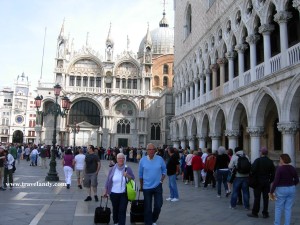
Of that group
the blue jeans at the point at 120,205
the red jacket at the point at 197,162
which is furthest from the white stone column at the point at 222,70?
the blue jeans at the point at 120,205

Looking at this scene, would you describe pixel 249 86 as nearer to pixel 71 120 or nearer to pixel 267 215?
pixel 267 215

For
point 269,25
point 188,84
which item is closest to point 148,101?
point 188,84

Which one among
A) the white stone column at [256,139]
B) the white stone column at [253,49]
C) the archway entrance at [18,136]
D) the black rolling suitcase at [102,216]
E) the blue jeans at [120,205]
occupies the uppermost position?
the white stone column at [253,49]

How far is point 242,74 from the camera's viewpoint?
16438mm

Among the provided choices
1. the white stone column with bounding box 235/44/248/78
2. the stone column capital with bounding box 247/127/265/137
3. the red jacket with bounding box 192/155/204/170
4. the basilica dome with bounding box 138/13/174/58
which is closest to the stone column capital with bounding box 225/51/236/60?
the white stone column with bounding box 235/44/248/78

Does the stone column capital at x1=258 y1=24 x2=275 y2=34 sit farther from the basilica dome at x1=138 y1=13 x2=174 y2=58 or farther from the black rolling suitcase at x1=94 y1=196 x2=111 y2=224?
the basilica dome at x1=138 y1=13 x2=174 y2=58

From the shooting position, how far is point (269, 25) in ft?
45.3

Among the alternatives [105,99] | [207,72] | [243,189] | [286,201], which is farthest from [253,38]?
[105,99]

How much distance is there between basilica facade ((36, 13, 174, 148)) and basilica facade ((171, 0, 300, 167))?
15.2m

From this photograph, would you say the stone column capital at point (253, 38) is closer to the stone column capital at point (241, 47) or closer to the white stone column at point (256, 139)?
the stone column capital at point (241, 47)

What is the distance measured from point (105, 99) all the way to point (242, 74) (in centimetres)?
2954

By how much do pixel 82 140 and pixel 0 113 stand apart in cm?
3939

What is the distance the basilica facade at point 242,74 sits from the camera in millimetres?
12477

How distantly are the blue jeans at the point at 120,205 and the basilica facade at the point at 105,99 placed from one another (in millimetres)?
35274
